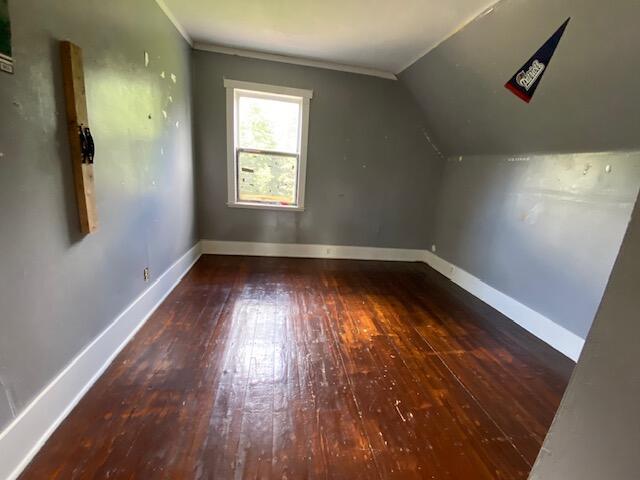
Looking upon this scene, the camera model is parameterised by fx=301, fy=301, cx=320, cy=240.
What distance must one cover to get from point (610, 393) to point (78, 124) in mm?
Result: 2130

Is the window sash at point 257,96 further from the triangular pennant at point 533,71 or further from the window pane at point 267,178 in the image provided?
the triangular pennant at point 533,71

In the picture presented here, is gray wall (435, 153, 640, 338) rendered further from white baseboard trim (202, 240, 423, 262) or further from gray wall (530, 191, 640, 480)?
gray wall (530, 191, 640, 480)

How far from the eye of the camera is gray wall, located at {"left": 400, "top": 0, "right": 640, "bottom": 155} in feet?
5.34

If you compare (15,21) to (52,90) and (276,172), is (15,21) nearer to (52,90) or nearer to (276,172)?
(52,90)

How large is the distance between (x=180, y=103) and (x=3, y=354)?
264 cm

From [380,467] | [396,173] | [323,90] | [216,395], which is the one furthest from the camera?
[396,173]

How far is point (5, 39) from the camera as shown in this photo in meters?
1.12

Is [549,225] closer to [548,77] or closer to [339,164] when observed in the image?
[548,77]

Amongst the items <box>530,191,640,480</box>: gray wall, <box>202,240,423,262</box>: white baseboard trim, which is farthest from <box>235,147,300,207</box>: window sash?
<box>530,191,640,480</box>: gray wall

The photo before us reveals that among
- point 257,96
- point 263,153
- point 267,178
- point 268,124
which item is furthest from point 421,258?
point 257,96

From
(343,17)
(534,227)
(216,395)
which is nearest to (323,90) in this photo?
→ (343,17)

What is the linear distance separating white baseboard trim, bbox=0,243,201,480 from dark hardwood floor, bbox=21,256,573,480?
0.06 meters

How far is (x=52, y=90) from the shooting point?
1.35 meters

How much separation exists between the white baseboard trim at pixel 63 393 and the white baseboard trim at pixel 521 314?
3086 mm
